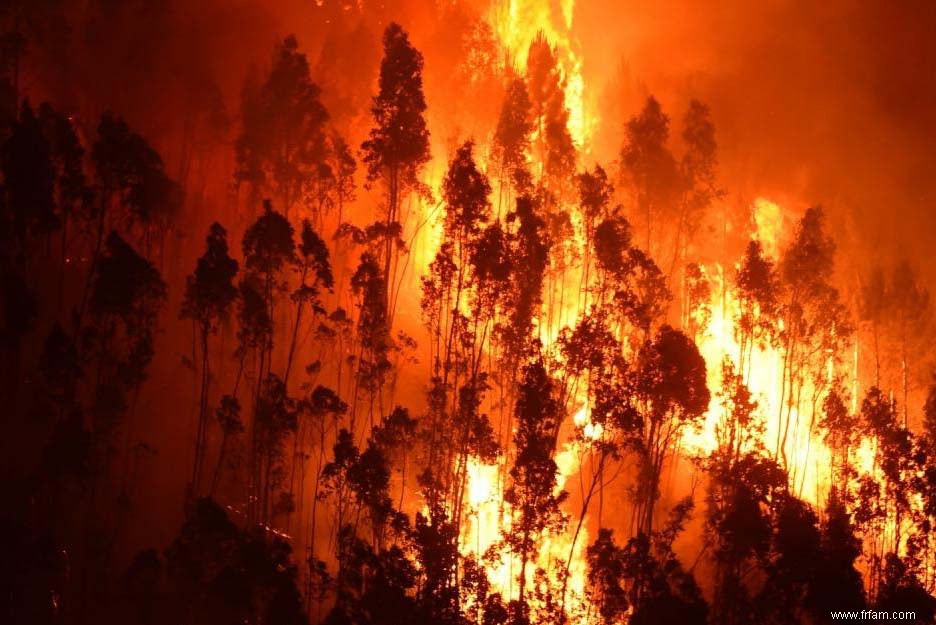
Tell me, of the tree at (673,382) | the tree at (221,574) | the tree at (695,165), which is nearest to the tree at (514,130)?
the tree at (695,165)

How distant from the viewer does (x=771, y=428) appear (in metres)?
53.6

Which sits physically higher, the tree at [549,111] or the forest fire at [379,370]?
the tree at [549,111]

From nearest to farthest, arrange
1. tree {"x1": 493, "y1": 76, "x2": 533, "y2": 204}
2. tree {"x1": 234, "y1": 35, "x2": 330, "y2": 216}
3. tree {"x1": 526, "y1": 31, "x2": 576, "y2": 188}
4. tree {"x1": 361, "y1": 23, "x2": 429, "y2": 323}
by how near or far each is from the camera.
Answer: tree {"x1": 361, "y1": 23, "x2": 429, "y2": 323}
tree {"x1": 234, "y1": 35, "x2": 330, "y2": 216}
tree {"x1": 493, "y1": 76, "x2": 533, "y2": 204}
tree {"x1": 526, "y1": 31, "x2": 576, "y2": 188}

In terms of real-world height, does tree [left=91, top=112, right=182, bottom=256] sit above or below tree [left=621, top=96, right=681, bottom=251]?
below

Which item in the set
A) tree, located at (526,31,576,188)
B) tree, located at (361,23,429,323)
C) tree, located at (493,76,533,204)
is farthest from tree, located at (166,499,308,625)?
tree, located at (526,31,576,188)

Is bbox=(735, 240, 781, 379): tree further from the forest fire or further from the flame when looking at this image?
the flame

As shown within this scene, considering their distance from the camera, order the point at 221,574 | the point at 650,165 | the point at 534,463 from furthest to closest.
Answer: the point at 650,165, the point at 534,463, the point at 221,574

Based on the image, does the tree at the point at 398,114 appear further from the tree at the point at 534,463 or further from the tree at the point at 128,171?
the tree at the point at 534,463

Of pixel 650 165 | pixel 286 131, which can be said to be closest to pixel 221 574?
pixel 286 131

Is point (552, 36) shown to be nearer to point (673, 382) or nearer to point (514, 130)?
point (514, 130)

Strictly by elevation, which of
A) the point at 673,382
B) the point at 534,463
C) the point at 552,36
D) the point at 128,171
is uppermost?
the point at 552,36

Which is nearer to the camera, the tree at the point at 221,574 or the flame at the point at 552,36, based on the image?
the tree at the point at 221,574

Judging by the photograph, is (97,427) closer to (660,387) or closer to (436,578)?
(436,578)

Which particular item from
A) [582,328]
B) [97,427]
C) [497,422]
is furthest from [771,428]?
[97,427]
